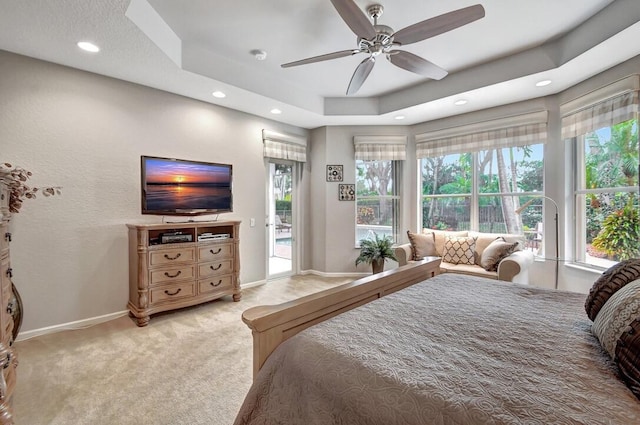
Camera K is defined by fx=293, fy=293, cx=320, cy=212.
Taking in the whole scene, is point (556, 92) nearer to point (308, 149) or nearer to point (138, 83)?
point (308, 149)

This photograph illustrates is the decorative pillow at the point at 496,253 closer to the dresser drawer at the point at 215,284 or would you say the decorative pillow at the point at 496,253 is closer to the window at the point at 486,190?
the window at the point at 486,190

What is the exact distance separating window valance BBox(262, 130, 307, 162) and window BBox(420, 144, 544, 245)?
2.05 m

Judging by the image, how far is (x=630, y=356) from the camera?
90 centimetres

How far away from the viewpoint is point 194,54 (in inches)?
119

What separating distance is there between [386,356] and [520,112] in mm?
4132

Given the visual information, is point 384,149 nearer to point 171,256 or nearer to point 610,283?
point 171,256

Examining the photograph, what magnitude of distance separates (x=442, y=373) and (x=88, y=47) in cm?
345

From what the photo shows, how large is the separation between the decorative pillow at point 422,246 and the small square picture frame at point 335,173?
161 cm

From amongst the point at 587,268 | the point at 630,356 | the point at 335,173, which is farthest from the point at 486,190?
the point at 630,356

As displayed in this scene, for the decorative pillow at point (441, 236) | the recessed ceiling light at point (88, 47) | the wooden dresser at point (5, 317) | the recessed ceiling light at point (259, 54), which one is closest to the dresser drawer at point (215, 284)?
the wooden dresser at point (5, 317)

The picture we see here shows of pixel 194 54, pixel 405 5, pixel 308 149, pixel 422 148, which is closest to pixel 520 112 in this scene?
pixel 422 148

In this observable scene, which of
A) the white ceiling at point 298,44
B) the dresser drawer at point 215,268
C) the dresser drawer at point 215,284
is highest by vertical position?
the white ceiling at point 298,44

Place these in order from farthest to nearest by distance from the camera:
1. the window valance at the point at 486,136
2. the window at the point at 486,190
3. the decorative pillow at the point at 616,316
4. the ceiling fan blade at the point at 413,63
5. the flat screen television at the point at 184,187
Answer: the window at the point at 486,190, the window valance at the point at 486,136, the flat screen television at the point at 184,187, the ceiling fan blade at the point at 413,63, the decorative pillow at the point at 616,316

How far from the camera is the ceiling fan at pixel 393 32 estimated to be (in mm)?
1895
